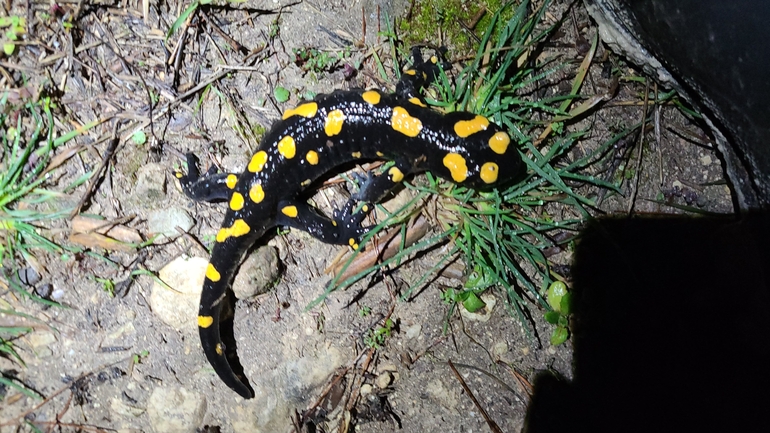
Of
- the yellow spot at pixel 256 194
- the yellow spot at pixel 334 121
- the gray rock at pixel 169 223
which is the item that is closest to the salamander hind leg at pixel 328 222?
the yellow spot at pixel 256 194

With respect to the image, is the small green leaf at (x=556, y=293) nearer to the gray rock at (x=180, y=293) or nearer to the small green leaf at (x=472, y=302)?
the small green leaf at (x=472, y=302)

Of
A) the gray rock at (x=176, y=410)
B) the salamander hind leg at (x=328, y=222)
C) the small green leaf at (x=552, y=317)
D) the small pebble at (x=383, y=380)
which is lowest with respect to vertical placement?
the gray rock at (x=176, y=410)

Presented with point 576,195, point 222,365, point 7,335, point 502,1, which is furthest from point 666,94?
point 7,335

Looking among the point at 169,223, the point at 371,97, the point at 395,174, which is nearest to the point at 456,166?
the point at 395,174

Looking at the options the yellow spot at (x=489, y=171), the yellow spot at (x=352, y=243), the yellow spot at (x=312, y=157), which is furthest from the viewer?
the yellow spot at (x=352, y=243)

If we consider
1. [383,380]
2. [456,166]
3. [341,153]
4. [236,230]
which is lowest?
[383,380]

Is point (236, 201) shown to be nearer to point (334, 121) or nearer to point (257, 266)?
point (257, 266)

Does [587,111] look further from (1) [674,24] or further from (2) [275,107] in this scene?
(2) [275,107]
